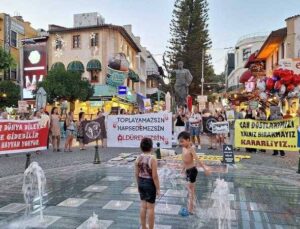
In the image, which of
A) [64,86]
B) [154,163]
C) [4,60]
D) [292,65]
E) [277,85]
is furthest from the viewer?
[64,86]

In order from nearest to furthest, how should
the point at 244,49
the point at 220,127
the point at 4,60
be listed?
the point at 220,127, the point at 4,60, the point at 244,49

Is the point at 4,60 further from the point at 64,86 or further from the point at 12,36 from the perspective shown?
the point at 12,36

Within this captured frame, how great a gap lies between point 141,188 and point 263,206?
293cm

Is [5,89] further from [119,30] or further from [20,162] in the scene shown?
[20,162]

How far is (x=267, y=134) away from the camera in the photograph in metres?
14.0

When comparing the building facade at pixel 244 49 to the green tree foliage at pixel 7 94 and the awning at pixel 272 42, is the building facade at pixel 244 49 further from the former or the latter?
the green tree foliage at pixel 7 94

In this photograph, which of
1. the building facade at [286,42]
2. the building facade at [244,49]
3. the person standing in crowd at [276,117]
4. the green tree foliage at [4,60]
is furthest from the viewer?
the building facade at [244,49]

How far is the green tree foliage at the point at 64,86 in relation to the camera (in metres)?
33.9

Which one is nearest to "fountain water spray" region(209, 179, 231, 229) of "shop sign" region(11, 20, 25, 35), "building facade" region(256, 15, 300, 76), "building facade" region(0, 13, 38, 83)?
"building facade" region(256, 15, 300, 76)

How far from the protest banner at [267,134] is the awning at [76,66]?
27.5 m

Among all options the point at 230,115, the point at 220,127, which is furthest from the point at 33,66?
the point at 220,127

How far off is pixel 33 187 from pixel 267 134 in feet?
29.5

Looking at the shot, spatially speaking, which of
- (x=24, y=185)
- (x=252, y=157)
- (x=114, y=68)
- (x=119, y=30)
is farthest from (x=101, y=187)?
(x=119, y=30)

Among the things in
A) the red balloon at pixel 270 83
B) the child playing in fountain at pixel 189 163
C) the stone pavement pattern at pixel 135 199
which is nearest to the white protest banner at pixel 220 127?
the stone pavement pattern at pixel 135 199
